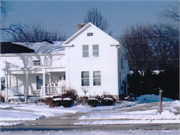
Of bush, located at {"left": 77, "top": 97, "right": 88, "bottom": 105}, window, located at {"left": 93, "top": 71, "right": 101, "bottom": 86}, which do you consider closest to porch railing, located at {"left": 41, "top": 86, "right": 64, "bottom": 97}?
bush, located at {"left": 77, "top": 97, "right": 88, "bottom": 105}

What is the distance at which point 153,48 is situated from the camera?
40.2 m

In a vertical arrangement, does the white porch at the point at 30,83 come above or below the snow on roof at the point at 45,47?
below

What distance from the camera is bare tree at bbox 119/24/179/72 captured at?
1516 inches

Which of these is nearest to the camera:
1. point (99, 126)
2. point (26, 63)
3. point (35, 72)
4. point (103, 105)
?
point (99, 126)

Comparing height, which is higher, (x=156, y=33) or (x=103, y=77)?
Answer: (x=156, y=33)

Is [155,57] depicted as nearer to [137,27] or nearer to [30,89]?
[137,27]

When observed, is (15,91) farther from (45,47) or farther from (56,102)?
(45,47)

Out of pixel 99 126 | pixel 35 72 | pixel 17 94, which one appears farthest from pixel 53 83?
pixel 99 126

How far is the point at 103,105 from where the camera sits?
19.8 m

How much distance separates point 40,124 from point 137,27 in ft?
109

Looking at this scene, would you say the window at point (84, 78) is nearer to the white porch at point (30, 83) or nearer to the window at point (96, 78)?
the window at point (96, 78)

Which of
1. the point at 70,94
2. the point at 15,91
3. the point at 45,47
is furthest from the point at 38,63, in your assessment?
the point at 70,94

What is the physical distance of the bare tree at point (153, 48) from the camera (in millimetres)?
38500

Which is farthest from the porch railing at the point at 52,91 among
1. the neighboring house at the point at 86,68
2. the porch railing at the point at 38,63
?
the porch railing at the point at 38,63
